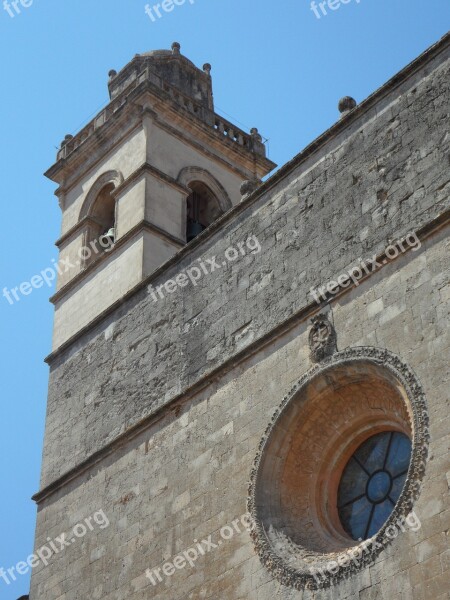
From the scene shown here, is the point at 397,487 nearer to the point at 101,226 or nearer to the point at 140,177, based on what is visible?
the point at 140,177

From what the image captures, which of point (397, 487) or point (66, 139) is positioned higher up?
point (66, 139)

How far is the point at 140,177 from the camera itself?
15766 millimetres

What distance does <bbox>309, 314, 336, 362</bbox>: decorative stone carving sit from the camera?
9.43 m

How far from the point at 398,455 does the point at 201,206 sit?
28.1 feet

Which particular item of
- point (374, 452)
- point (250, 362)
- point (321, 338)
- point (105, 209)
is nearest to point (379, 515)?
point (374, 452)

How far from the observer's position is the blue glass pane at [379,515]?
8914mm

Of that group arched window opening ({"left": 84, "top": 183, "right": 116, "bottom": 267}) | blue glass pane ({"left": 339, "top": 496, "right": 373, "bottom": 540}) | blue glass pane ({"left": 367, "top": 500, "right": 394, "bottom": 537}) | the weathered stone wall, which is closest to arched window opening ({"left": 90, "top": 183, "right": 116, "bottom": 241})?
arched window opening ({"left": 84, "top": 183, "right": 116, "bottom": 267})

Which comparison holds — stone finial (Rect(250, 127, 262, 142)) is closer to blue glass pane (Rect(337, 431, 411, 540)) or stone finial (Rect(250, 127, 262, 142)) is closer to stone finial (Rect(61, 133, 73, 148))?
stone finial (Rect(61, 133, 73, 148))

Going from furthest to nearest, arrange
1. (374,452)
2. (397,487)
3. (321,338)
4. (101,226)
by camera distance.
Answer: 1. (101,226)
2. (321,338)
3. (374,452)
4. (397,487)

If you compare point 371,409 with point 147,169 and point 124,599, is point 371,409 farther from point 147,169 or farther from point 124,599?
point 147,169

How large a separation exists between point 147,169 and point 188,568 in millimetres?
7295

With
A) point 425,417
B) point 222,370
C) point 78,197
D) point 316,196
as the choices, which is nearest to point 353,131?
point 316,196

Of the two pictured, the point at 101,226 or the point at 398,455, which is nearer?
the point at 398,455

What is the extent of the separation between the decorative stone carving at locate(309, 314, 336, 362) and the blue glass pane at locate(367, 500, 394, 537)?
132 centimetres
